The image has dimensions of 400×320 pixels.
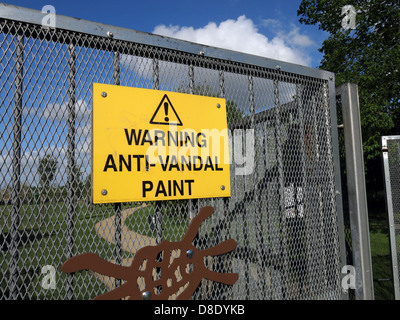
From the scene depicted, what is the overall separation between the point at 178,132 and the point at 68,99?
635mm

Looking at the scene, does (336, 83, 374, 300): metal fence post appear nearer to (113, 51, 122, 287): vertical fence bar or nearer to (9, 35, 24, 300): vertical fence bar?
(113, 51, 122, 287): vertical fence bar

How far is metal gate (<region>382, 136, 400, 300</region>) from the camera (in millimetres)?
3578

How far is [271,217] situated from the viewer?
251 cm

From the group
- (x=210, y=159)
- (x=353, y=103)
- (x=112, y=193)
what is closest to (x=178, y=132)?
(x=210, y=159)

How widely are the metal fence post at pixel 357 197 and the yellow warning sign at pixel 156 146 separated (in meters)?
1.23

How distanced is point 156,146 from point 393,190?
313 cm

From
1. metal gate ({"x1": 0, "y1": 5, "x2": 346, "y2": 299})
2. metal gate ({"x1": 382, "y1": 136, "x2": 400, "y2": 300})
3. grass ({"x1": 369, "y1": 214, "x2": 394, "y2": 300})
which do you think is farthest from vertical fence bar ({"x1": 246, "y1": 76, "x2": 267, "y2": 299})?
grass ({"x1": 369, "y1": 214, "x2": 394, "y2": 300})

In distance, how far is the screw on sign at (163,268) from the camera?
1.69 m

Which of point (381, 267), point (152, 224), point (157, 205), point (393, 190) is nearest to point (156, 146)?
point (157, 205)

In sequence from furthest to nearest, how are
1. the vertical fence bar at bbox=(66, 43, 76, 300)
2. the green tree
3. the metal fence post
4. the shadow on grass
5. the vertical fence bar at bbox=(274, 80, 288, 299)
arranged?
the green tree, the metal fence post, the vertical fence bar at bbox=(274, 80, 288, 299), the vertical fence bar at bbox=(66, 43, 76, 300), the shadow on grass

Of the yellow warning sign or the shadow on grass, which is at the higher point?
the yellow warning sign

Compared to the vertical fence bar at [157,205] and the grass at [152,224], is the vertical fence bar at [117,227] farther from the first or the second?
the vertical fence bar at [157,205]

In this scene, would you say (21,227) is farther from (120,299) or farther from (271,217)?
(271,217)

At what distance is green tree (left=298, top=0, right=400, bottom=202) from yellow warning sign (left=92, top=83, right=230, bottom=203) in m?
9.84
